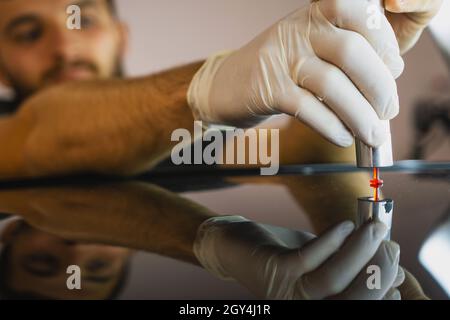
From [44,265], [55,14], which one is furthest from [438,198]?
[55,14]

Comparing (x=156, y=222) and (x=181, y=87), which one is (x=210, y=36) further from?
(x=156, y=222)

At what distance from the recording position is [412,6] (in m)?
0.72

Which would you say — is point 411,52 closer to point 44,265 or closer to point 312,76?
point 312,76

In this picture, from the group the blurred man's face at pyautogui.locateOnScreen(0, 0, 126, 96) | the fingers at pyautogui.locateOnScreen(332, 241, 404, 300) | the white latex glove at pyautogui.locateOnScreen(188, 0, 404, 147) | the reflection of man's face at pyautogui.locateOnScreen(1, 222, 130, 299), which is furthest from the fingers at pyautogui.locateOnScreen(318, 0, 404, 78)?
the blurred man's face at pyautogui.locateOnScreen(0, 0, 126, 96)

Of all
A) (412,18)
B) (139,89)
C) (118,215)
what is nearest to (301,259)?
(118,215)

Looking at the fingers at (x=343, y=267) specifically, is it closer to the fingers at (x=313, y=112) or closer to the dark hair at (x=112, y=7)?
the fingers at (x=313, y=112)

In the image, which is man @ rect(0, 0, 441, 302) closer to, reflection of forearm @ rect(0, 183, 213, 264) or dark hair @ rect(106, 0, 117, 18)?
dark hair @ rect(106, 0, 117, 18)

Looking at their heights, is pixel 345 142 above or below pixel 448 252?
above

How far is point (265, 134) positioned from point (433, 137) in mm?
613

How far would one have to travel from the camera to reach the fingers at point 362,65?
0.68 meters

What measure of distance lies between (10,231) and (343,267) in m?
0.47

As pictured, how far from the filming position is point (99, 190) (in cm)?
104

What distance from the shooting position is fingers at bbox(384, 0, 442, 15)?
0.64m

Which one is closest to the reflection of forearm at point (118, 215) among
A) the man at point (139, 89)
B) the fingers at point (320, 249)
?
the fingers at point (320, 249)
